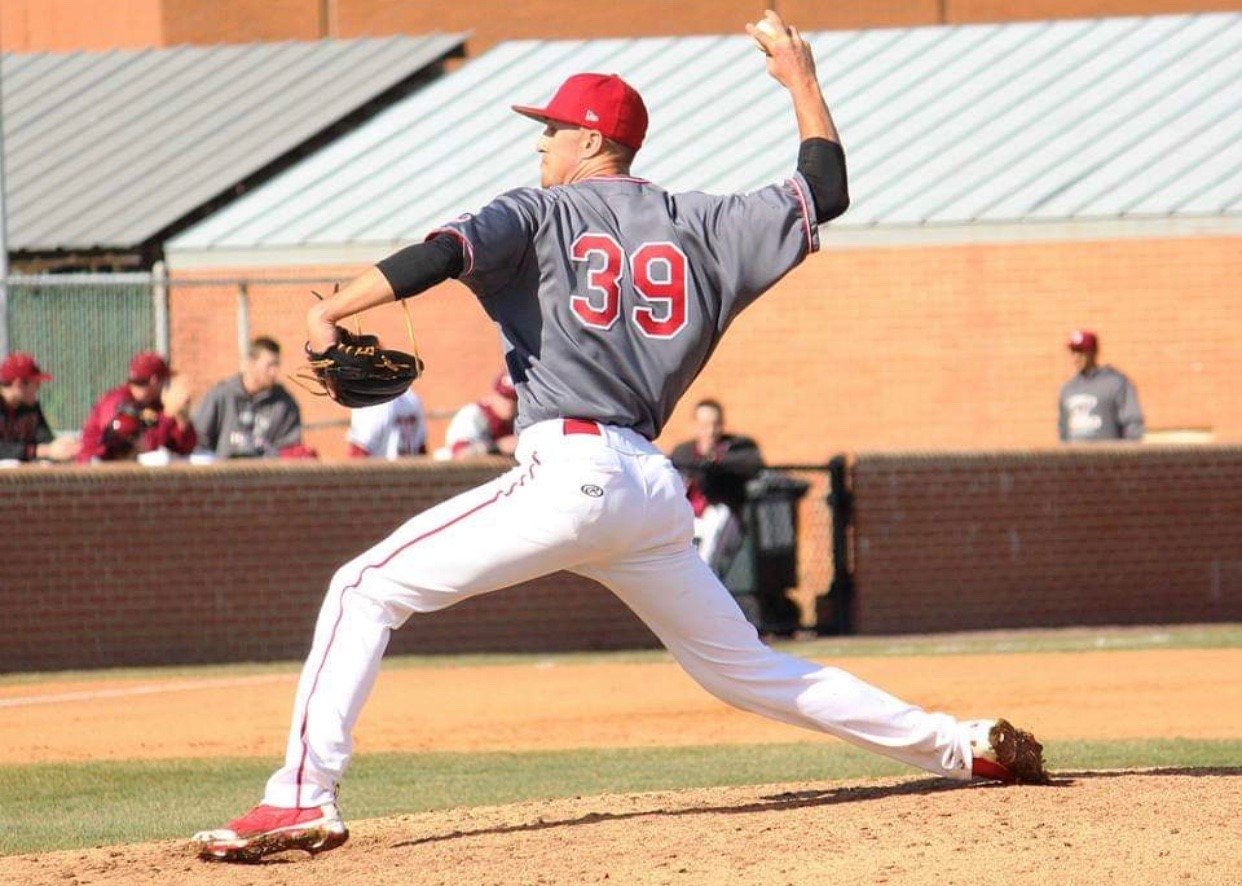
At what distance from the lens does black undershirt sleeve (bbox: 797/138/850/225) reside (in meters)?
5.75

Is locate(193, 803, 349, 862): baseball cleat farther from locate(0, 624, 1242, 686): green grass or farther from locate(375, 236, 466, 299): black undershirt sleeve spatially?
locate(0, 624, 1242, 686): green grass

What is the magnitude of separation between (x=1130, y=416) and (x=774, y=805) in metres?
9.46

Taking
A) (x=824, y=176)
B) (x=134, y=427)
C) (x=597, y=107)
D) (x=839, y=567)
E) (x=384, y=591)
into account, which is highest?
(x=597, y=107)

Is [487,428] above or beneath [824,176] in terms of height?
beneath

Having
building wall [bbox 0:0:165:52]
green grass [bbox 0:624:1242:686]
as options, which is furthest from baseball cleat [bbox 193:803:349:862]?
building wall [bbox 0:0:165:52]

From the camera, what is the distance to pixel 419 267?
5211mm

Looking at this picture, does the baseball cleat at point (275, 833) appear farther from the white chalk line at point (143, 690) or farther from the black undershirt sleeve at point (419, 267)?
the white chalk line at point (143, 690)

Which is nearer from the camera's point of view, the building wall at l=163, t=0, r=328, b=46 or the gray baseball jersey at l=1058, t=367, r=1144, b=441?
the gray baseball jersey at l=1058, t=367, r=1144, b=441

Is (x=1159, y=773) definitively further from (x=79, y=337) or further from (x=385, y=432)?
(x=79, y=337)

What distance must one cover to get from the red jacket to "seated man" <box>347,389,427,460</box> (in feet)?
3.87

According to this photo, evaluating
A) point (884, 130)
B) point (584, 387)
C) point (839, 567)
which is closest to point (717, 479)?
point (839, 567)

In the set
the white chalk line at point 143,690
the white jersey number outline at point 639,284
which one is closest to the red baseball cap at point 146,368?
the white chalk line at point 143,690

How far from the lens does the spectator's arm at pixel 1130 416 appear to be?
1501 cm

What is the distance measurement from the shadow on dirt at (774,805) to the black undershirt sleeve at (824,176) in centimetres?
175
